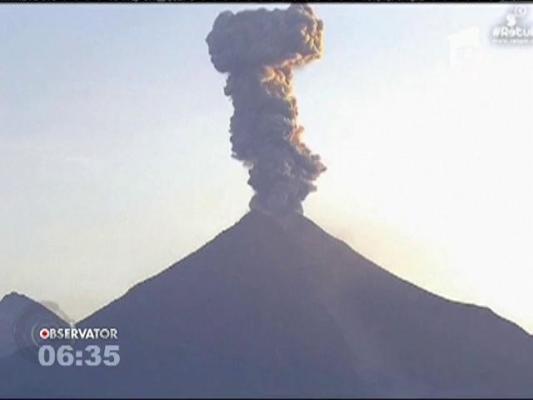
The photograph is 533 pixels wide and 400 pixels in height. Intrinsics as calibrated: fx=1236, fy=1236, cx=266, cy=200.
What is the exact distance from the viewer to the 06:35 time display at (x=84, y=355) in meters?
65.2

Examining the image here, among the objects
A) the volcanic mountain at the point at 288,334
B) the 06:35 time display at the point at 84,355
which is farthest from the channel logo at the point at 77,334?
the volcanic mountain at the point at 288,334

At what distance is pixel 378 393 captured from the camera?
88.0 meters

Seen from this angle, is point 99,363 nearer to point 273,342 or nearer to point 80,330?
point 80,330

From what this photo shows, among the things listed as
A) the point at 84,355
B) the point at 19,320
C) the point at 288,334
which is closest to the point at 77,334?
the point at 84,355

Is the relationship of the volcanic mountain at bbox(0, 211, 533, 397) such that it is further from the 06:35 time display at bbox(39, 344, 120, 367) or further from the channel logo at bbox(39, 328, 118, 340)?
the 06:35 time display at bbox(39, 344, 120, 367)

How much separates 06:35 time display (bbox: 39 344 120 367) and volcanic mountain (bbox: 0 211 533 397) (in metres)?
7.37

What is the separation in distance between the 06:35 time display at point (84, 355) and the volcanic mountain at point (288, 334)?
7.37m

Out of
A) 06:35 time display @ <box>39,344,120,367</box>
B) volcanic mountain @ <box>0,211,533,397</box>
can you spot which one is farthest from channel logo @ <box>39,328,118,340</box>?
volcanic mountain @ <box>0,211,533,397</box>

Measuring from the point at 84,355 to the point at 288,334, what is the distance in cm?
4399

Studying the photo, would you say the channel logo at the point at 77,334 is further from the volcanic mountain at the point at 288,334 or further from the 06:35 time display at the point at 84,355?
the volcanic mountain at the point at 288,334

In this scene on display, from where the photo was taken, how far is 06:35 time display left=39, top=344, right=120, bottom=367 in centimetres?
6519

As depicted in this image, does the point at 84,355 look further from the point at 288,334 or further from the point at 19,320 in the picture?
the point at 288,334

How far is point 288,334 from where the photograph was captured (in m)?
108

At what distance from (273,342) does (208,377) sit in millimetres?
16254
